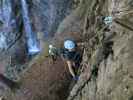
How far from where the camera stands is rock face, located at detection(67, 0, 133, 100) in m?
3.29

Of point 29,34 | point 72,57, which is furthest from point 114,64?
point 29,34

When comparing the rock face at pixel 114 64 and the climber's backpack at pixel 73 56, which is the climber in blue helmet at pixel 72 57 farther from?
the rock face at pixel 114 64

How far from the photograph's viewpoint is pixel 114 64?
367 centimetres

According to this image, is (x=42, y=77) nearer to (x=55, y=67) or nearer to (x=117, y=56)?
→ (x=55, y=67)

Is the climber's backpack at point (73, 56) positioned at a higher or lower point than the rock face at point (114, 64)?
lower

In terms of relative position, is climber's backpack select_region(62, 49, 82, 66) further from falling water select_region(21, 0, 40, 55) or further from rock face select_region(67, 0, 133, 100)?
falling water select_region(21, 0, 40, 55)

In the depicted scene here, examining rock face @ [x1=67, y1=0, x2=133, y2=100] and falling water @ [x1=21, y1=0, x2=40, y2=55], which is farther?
falling water @ [x1=21, y1=0, x2=40, y2=55]

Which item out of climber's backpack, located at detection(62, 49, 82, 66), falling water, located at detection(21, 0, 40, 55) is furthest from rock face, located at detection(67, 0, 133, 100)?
falling water, located at detection(21, 0, 40, 55)

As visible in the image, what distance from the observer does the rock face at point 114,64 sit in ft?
10.8

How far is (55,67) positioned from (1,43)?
196 inches

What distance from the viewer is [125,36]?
12.5 feet

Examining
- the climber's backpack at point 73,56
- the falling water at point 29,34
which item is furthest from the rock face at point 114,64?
the falling water at point 29,34

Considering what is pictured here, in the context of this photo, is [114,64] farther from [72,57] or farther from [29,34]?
[29,34]

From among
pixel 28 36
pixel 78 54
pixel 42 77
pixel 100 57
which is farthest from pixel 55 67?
pixel 28 36
